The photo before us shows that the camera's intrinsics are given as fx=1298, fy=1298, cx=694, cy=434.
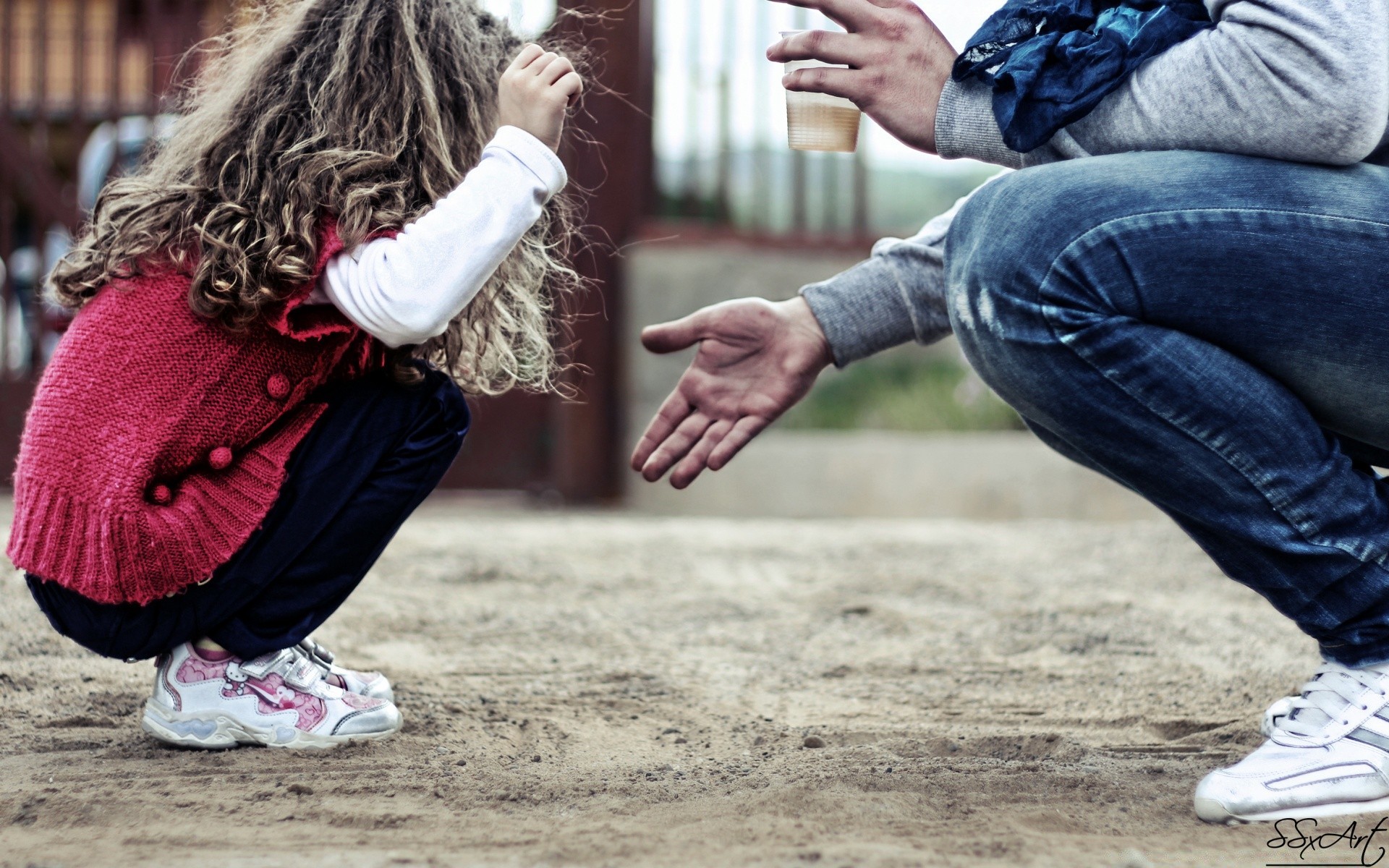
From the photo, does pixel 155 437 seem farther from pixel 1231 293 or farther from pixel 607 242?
pixel 607 242

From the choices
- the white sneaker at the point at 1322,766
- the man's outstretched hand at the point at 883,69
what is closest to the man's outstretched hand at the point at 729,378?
the man's outstretched hand at the point at 883,69

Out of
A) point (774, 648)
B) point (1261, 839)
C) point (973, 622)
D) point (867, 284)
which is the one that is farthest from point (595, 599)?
point (1261, 839)

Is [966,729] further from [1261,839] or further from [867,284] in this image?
[867,284]

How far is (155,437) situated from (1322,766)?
137 cm

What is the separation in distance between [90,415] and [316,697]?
471 millimetres

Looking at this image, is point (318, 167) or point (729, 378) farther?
point (729, 378)

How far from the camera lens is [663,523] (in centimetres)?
419

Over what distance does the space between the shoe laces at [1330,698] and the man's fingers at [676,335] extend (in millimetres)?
851

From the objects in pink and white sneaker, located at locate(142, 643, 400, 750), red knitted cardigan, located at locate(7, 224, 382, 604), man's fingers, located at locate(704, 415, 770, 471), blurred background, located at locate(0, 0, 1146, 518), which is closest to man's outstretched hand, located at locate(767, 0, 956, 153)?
man's fingers, located at locate(704, 415, 770, 471)

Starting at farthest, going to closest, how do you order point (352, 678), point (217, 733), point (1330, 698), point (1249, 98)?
point (352, 678) → point (217, 733) → point (1330, 698) → point (1249, 98)

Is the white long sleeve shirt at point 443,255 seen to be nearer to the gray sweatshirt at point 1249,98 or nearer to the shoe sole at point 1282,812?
the gray sweatshirt at point 1249,98

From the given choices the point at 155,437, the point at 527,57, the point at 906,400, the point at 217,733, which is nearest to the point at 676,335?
the point at 527,57

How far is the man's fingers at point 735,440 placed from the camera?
170 centimetres

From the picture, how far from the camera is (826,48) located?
4.82 feet
